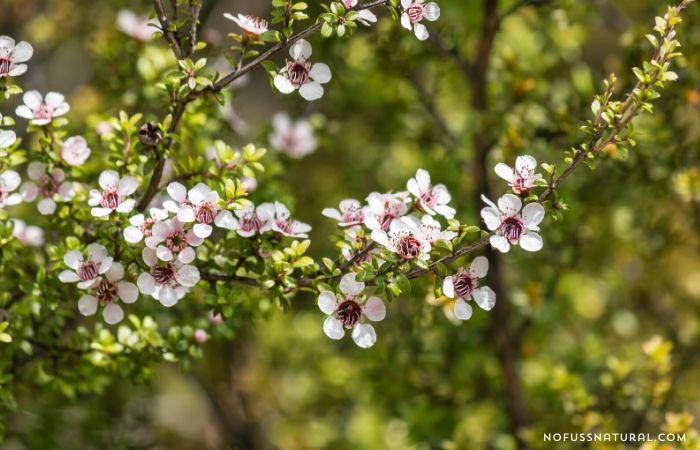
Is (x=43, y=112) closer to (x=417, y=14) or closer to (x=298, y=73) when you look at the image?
(x=298, y=73)

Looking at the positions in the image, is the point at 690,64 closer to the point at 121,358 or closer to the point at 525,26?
the point at 525,26

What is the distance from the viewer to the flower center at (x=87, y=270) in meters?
1.54

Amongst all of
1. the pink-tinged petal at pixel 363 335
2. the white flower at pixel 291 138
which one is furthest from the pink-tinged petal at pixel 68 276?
the white flower at pixel 291 138

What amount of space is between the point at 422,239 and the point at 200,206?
45 centimetres

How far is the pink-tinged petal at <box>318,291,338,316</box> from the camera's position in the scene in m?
1.47

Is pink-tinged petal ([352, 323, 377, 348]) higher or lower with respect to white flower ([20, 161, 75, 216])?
lower

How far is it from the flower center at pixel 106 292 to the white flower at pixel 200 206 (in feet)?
0.79

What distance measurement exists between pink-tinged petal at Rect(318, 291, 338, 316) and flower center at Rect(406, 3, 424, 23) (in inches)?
23.5

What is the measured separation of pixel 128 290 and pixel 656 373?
166 centimetres

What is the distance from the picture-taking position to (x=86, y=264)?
61.0 inches

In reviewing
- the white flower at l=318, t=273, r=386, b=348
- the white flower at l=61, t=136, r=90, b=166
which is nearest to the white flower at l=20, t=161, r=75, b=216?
the white flower at l=61, t=136, r=90, b=166

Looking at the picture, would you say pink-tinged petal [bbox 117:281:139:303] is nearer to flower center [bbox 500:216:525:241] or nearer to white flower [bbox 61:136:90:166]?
white flower [bbox 61:136:90:166]

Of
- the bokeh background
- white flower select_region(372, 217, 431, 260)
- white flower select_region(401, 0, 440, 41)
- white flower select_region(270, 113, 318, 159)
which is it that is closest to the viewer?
white flower select_region(372, 217, 431, 260)

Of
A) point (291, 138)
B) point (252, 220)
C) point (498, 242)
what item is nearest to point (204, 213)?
point (252, 220)
